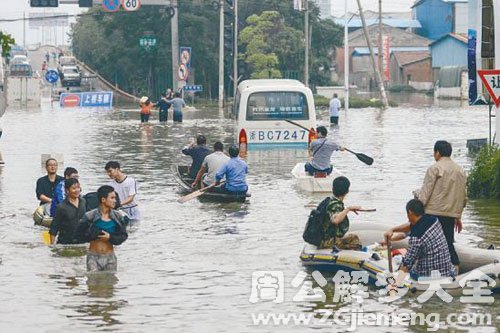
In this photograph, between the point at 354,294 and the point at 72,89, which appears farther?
the point at 72,89

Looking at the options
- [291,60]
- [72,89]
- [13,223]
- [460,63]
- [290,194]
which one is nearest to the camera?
[13,223]

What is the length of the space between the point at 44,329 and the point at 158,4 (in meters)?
54.7

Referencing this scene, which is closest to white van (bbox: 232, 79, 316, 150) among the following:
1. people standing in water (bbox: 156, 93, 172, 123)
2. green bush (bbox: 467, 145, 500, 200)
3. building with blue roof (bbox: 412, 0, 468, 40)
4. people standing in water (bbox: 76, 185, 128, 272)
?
green bush (bbox: 467, 145, 500, 200)

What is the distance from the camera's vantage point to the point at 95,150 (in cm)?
3484

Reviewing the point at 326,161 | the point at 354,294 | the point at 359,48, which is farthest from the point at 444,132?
the point at 359,48

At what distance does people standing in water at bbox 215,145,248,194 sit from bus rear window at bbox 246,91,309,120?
9.22 m

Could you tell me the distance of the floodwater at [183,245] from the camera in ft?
42.2

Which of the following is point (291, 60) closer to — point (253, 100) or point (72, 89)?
point (72, 89)

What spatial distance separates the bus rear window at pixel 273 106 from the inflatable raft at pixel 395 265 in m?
14.9

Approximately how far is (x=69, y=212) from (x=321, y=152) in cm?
867

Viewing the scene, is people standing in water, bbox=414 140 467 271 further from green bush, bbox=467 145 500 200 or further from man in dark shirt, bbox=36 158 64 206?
green bush, bbox=467 145 500 200

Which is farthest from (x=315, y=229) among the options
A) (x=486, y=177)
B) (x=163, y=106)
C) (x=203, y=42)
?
(x=203, y=42)

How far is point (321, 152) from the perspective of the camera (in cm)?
2370

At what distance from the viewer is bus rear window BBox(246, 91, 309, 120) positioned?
3039cm
